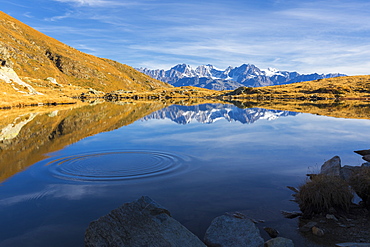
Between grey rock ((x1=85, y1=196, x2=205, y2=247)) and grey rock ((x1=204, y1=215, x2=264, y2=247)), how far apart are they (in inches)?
40.0

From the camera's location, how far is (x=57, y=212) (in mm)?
13258

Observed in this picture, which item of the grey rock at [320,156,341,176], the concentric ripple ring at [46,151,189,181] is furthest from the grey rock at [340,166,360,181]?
the concentric ripple ring at [46,151,189,181]

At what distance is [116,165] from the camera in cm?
2167

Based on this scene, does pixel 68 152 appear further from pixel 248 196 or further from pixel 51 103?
pixel 51 103

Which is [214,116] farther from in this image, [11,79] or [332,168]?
[11,79]

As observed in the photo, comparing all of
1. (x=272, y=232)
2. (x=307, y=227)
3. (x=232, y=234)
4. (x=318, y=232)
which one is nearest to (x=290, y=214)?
(x=307, y=227)

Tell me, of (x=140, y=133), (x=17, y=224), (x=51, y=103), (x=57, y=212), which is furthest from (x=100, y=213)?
(x=51, y=103)

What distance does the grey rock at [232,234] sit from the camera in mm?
9844

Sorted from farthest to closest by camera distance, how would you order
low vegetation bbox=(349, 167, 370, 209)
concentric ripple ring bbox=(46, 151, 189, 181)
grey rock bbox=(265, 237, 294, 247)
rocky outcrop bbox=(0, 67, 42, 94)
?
rocky outcrop bbox=(0, 67, 42, 94) < concentric ripple ring bbox=(46, 151, 189, 181) < low vegetation bbox=(349, 167, 370, 209) < grey rock bbox=(265, 237, 294, 247)

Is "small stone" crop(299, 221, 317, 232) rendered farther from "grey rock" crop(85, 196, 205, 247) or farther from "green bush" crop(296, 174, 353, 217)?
"grey rock" crop(85, 196, 205, 247)

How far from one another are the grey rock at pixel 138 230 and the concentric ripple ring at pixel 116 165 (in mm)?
8920

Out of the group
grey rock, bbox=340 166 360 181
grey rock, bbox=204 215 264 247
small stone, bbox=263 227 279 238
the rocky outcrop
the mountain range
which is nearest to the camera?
grey rock, bbox=204 215 264 247

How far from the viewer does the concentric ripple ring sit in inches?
749

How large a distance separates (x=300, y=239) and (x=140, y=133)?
30.3 m
